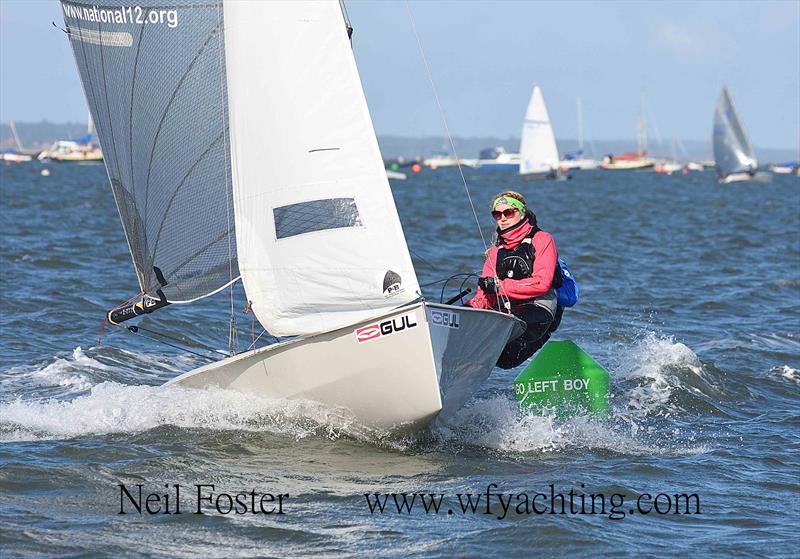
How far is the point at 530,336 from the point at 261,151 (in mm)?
1996

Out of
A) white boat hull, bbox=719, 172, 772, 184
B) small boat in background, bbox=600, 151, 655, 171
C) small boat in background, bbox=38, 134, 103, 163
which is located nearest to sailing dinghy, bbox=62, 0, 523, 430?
white boat hull, bbox=719, 172, 772, 184

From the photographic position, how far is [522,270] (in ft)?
23.6

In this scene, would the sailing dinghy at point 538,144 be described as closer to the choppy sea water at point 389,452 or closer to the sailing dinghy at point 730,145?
the sailing dinghy at point 730,145

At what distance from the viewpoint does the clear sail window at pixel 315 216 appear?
256 inches

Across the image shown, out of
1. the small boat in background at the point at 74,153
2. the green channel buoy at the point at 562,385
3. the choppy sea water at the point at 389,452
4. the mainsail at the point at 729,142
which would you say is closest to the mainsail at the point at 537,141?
the mainsail at the point at 729,142

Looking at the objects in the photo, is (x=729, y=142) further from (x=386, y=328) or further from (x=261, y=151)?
(x=386, y=328)

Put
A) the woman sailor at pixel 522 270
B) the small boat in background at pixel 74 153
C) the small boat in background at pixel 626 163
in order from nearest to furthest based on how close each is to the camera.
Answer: the woman sailor at pixel 522 270
the small boat in background at pixel 74 153
the small boat in background at pixel 626 163

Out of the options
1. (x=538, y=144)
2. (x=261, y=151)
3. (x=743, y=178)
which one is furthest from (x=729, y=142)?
(x=261, y=151)

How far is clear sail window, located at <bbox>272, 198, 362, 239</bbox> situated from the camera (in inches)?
256

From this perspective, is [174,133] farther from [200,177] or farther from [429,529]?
[429,529]

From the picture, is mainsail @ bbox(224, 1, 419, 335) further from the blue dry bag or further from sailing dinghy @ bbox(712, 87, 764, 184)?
sailing dinghy @ bbox(712, 87, 764, 184)

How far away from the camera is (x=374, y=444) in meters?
6.67

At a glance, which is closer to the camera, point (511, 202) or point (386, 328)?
point (386, 328)

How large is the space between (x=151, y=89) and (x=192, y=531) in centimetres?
293
